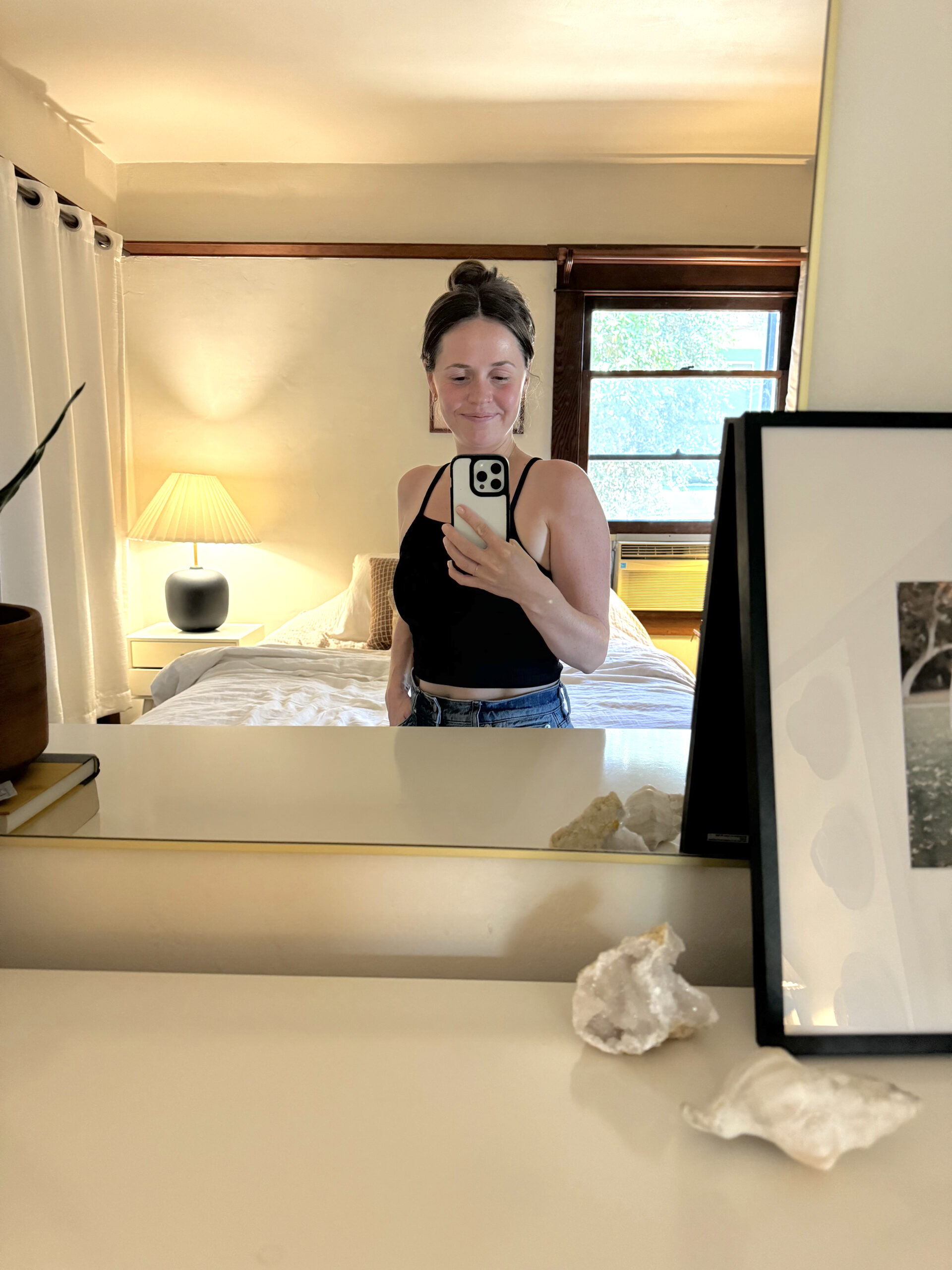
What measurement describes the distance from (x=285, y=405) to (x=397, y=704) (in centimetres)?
32

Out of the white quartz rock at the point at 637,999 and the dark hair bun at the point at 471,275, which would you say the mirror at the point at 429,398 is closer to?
the dark hair bun at the point at 471,275

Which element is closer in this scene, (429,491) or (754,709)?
(754,709)

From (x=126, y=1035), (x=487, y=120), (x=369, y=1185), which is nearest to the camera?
(x=369, y=1185)

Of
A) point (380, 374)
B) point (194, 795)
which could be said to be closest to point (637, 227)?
point (380, 374)

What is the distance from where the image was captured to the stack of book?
0.79m

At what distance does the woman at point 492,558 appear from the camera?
793 mm

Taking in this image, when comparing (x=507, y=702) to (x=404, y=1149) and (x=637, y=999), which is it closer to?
(x=637, y=999)

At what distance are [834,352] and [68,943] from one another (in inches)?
35.1

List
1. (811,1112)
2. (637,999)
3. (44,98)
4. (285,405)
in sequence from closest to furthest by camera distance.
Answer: (811,1112)
(637,999)
(44,98)
(285,405)

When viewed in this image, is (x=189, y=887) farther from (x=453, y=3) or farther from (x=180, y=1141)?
(x=453, y=3)

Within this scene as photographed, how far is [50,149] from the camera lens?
762 mm

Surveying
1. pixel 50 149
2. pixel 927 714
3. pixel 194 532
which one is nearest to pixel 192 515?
pixel 194 532

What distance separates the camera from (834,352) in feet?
2.52

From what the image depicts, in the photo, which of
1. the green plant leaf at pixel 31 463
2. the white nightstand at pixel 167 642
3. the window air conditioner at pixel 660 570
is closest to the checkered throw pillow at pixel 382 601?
the white nightstand at pixel 167 642
